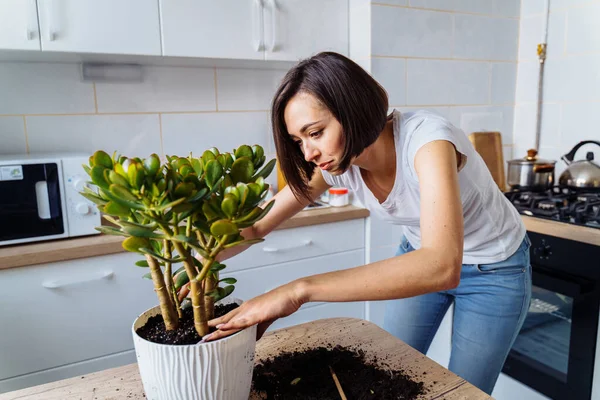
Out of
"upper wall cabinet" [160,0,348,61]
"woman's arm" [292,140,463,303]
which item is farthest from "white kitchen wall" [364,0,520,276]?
"woman's arm" [292,140,463,303]

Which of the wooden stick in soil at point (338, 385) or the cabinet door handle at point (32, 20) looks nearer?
the wooden stick in soil at point (338, 385)

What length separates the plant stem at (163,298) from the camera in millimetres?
626

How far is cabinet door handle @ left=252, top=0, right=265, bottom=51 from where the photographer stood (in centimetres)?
187

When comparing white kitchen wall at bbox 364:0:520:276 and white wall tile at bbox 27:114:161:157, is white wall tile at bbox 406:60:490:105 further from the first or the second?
white wall tile at bbox 27:114:161:157

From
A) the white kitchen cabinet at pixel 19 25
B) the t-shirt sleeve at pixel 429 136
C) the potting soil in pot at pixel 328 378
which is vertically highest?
the white kitchen cabinet at pixel 19 25

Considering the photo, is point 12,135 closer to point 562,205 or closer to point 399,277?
point 399,277

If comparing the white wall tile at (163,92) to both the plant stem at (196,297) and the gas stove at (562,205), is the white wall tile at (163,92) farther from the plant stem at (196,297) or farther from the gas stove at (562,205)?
the plant stem at (196,297)

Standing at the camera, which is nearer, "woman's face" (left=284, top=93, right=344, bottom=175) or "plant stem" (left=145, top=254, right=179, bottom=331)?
"plant stem" (left=145, top=254, right=179, bottom=331)

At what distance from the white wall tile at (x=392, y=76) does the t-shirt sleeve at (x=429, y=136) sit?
1.14 m

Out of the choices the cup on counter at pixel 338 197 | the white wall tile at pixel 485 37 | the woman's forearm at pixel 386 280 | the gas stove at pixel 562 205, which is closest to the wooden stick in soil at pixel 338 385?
the woman's forearm at pixel 386 280

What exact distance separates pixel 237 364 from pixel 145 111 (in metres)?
1.61

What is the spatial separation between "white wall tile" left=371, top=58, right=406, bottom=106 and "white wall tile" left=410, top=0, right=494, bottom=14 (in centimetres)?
27

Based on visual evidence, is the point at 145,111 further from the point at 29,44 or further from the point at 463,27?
the point at 463,27

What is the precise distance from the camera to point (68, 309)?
1.58 meters
